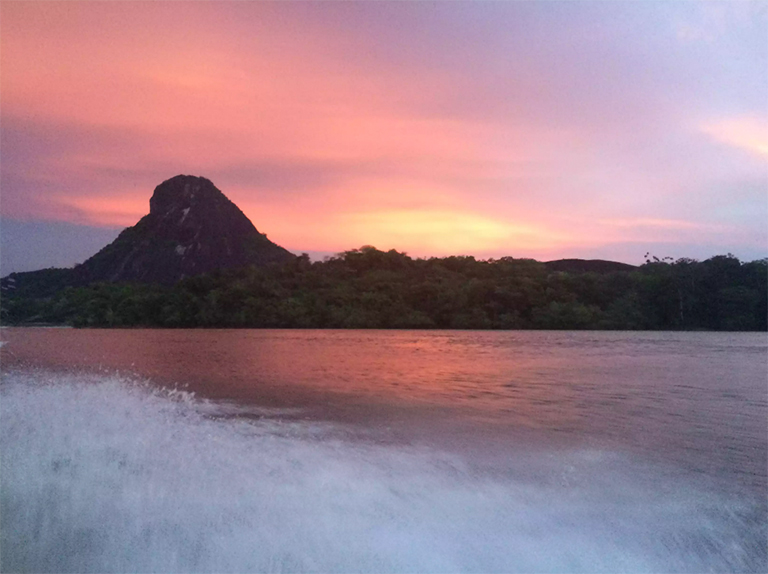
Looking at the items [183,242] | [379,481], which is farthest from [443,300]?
[379,481]

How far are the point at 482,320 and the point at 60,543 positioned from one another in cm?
3690

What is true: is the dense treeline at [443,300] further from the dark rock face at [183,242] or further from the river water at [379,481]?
the river water at [379,481]

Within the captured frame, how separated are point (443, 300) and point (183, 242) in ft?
88.9

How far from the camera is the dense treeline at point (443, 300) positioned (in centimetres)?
3650

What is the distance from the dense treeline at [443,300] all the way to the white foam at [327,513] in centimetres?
3302

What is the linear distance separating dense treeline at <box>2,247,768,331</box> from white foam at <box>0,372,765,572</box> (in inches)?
Answer: 1300

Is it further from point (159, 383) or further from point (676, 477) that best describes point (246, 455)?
point (159, 383)


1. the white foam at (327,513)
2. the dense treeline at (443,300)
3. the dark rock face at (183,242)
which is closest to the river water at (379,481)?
the white foam at (327,513)

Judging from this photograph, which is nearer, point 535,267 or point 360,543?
point 360,543

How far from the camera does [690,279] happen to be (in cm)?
3703

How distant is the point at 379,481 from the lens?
4.74 metres

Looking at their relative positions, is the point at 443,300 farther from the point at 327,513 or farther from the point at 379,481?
the point at 327,513

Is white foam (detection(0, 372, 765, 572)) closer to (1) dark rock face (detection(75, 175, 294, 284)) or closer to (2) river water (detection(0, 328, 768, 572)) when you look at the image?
(2) river water (detection(0, 328, 768, 572))

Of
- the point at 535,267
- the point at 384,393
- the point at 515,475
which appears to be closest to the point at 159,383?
the point at 384,393
